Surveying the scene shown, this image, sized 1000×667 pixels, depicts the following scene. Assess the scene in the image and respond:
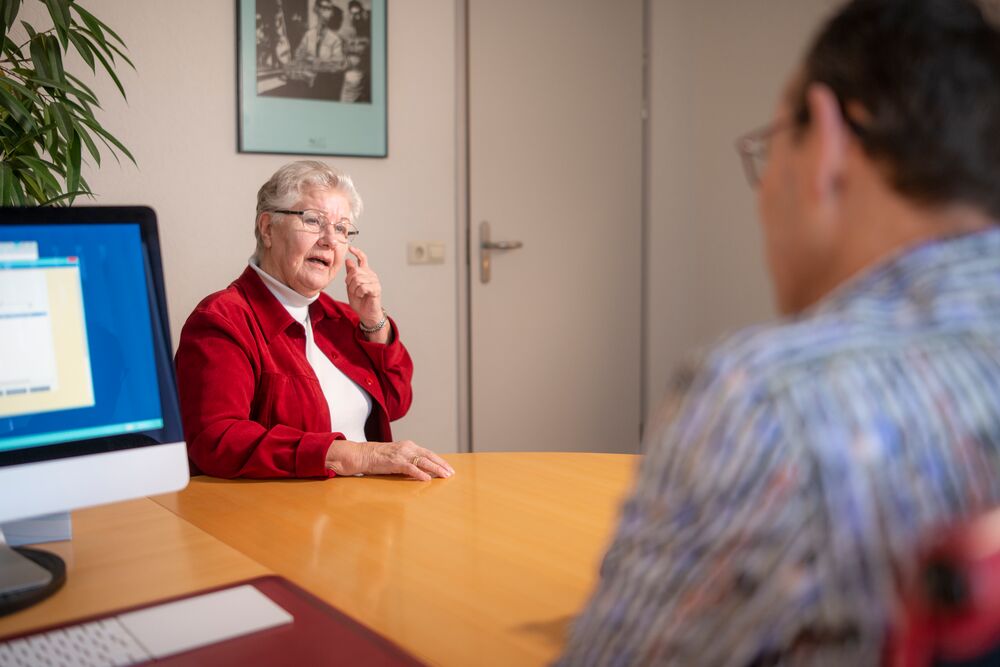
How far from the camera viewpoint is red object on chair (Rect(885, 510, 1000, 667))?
48 centimetres

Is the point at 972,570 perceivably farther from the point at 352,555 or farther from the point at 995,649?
the point at 352,555

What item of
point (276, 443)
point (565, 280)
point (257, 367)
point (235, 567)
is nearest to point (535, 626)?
point (235, 567)

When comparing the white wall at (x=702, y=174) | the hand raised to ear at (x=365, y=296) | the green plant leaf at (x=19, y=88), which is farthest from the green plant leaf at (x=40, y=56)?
the white wall at (x=702, y=174)

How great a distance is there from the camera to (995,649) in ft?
1.77

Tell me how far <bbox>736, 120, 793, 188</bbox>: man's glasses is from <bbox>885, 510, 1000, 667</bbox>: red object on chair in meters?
0.35

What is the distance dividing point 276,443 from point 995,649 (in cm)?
128

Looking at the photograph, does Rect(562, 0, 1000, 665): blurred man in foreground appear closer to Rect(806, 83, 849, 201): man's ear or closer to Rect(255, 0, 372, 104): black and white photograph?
Rect(806, 83, 849, 201): man's ear

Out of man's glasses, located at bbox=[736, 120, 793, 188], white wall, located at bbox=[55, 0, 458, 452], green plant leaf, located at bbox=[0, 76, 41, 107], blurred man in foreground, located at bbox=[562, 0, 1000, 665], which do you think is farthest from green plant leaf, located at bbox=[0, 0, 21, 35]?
blurred man in foreground, located at bbox=[562, 0, 1000, 665]

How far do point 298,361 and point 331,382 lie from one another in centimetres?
13

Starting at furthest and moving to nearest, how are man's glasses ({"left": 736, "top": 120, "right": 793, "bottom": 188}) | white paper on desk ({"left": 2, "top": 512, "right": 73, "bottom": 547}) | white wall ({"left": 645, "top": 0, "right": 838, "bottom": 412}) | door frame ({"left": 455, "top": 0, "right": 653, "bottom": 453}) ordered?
white wall ({"left": 645, "top": 0, "right": 838, "bottom": 412}) < door frame ({"left": 455, "top": 0, "right": 653, "bottom": 453}) < white paper on desk ({"left": 2, "top": 512, "right": 73, "bottom": 547}) < man's glasses ({"left": 736, "top": 120, "right": 793, "bottom": 188})

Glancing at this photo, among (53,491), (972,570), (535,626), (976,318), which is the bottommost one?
(535,626)

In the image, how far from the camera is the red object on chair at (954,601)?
477 mm

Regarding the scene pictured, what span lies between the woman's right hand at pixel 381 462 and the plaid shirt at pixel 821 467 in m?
1.02

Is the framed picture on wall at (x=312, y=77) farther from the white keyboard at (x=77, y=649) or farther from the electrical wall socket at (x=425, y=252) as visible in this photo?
the white keyboard at (x=77, y=649)
